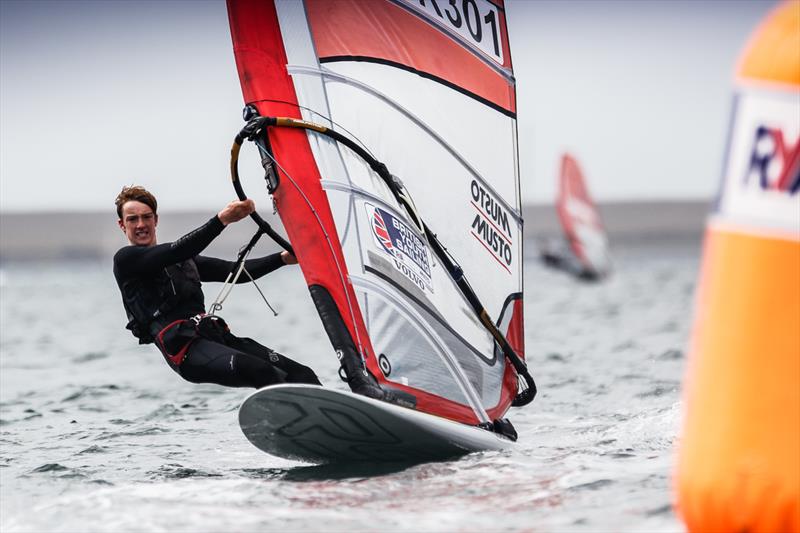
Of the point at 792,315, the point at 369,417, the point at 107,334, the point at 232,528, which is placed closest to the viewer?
the point at 792,315

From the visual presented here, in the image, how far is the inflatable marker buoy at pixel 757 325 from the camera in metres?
2.37

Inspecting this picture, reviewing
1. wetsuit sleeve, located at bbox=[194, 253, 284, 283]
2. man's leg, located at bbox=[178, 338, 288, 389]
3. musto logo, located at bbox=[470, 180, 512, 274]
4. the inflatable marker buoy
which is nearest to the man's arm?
man's leg, located at bbox=[178, 338, 288, 389]

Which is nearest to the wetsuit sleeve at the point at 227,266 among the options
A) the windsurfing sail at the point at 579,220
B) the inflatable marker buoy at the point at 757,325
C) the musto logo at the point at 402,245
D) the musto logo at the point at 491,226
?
the musto logo at the point at 402,245

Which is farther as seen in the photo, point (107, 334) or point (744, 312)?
point (107, 334)

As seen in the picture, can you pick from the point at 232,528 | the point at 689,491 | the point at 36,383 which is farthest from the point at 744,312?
the point at 36,383

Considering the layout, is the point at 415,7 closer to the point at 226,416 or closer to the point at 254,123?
Answer: the point at 254,123

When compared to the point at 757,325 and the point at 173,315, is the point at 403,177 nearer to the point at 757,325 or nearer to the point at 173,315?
the point at 173,315

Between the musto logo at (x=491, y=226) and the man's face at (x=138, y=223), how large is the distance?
165cm

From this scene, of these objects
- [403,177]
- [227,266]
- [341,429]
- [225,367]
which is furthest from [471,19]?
[341,429]

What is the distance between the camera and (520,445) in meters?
4.97

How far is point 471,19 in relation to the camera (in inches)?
210

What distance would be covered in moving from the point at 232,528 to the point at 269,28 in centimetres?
221

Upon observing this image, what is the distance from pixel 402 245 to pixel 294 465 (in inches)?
43.3

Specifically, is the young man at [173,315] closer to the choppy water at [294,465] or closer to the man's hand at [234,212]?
the man's hand at [234,212]
